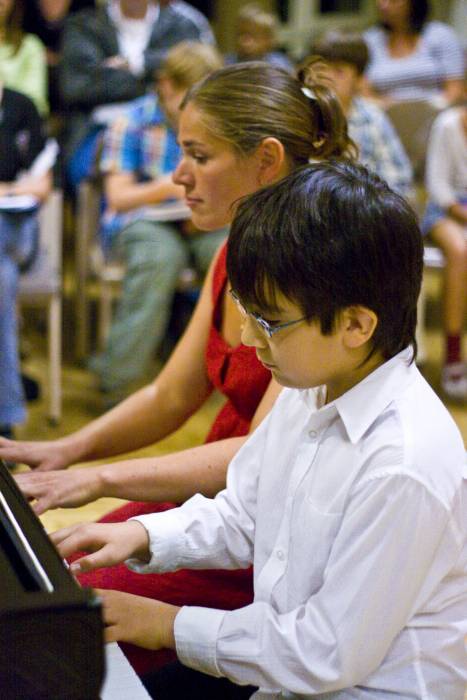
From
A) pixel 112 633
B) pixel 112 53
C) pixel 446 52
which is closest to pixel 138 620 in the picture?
pixel 112 633

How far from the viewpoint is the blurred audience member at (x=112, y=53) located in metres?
4.40

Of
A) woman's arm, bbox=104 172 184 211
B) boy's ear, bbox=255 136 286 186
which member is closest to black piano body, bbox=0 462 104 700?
boy's ear, bbox=255 136 286 186

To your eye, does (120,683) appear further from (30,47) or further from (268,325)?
(30,47)

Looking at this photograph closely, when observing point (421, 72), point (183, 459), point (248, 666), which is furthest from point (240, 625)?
point (421, 72)

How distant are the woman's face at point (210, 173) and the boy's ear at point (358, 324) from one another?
51cm

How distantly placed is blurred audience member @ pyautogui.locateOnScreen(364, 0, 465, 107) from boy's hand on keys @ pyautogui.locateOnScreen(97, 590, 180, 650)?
3.92 metres

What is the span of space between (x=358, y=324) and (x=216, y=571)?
0.52m

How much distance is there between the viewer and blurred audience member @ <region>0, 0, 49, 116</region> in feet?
12.7

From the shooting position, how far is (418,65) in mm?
4832

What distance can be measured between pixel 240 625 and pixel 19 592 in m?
0.31

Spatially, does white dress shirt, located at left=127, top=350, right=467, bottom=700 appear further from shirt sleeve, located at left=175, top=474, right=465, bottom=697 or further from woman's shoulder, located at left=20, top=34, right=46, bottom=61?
woman's shoulder, located at left=20, top=34, right=46, bottom=61

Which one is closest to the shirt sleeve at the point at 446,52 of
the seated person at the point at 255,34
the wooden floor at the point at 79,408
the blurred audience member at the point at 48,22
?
the seated person at the point at 255,34

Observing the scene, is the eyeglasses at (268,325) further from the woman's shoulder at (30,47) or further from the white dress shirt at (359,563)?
the woman's shoulder at (30,47)

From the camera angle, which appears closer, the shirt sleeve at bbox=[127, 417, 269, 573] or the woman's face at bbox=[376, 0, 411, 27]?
the shirt sleeve at bbox=[127, 417, 269, 573]
